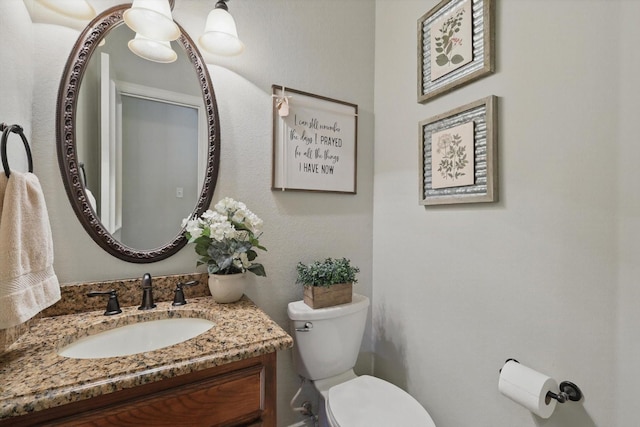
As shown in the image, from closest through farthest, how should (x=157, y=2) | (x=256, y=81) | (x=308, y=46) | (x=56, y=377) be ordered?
(x=56, y=377) → (x=157, y=2) → (x=256, y=81) → (x=308, y=46)

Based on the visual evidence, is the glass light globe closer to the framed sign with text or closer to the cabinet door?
the framed sign with text

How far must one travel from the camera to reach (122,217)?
1.14 meters

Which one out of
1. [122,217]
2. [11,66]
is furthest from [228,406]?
[11,66]

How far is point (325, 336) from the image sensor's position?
1314mm

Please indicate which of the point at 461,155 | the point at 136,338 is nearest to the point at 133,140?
the point at 136,338

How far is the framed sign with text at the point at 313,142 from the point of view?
4.76 feet

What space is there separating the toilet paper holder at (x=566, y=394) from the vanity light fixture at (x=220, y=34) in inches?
68.4

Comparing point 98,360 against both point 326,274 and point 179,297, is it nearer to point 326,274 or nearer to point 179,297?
point 179,297

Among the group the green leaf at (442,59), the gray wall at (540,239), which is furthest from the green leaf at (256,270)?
the green leaf at (442,59)

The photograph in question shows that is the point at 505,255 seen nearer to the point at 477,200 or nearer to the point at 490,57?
the point at 477,200

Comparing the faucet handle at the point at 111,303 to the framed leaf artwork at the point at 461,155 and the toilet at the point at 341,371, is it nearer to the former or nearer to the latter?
the toilet at the point at 341,371

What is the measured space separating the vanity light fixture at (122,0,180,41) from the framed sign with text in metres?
0.51

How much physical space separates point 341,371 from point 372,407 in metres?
0.28

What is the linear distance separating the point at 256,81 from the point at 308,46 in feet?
1.30
